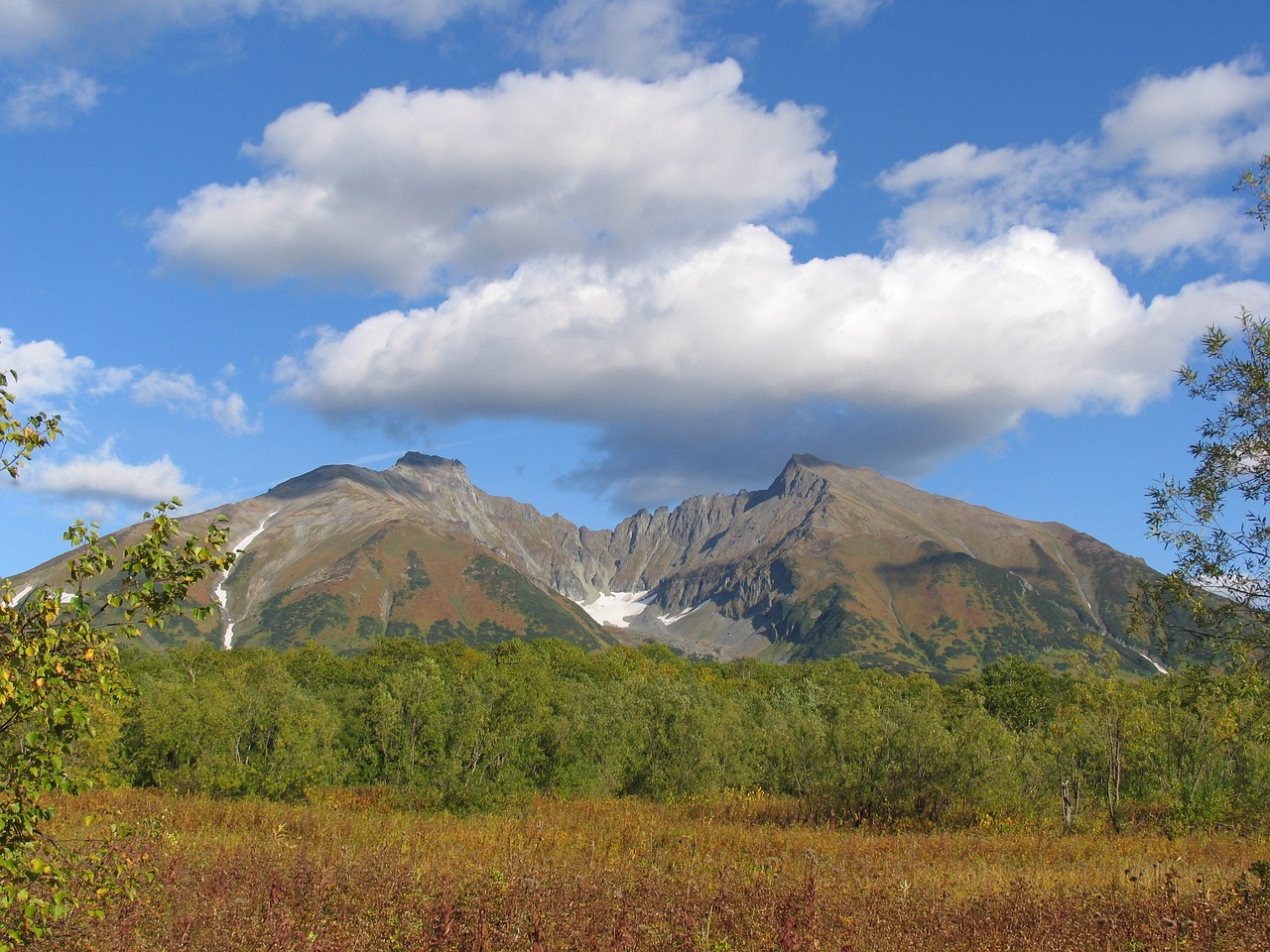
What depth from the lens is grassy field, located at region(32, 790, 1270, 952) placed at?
32.6 ft

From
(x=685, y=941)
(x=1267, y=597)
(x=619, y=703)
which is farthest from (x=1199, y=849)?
(x=619, y=703)

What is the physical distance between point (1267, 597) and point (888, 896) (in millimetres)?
7436

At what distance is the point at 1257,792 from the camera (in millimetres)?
35688

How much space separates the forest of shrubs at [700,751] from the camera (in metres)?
29.0

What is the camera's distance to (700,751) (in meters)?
36.4

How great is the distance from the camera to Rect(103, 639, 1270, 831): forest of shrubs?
2900 centimetres

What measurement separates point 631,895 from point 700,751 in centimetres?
2560

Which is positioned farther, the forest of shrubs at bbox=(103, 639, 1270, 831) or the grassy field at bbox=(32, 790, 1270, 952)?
the forest of shrubs at bbox=(103, 639, 1270, 831)

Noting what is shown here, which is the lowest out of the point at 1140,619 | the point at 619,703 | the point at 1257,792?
the point at 1257,792

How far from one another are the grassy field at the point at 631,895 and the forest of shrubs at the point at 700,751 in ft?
22.3

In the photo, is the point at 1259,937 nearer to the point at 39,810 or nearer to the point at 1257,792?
the point at 39,810

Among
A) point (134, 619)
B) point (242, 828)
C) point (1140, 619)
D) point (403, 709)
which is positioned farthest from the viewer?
point (403, 709)

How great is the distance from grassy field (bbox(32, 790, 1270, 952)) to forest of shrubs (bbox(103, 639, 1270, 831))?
6.78 m

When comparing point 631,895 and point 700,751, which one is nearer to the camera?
point 631,895
